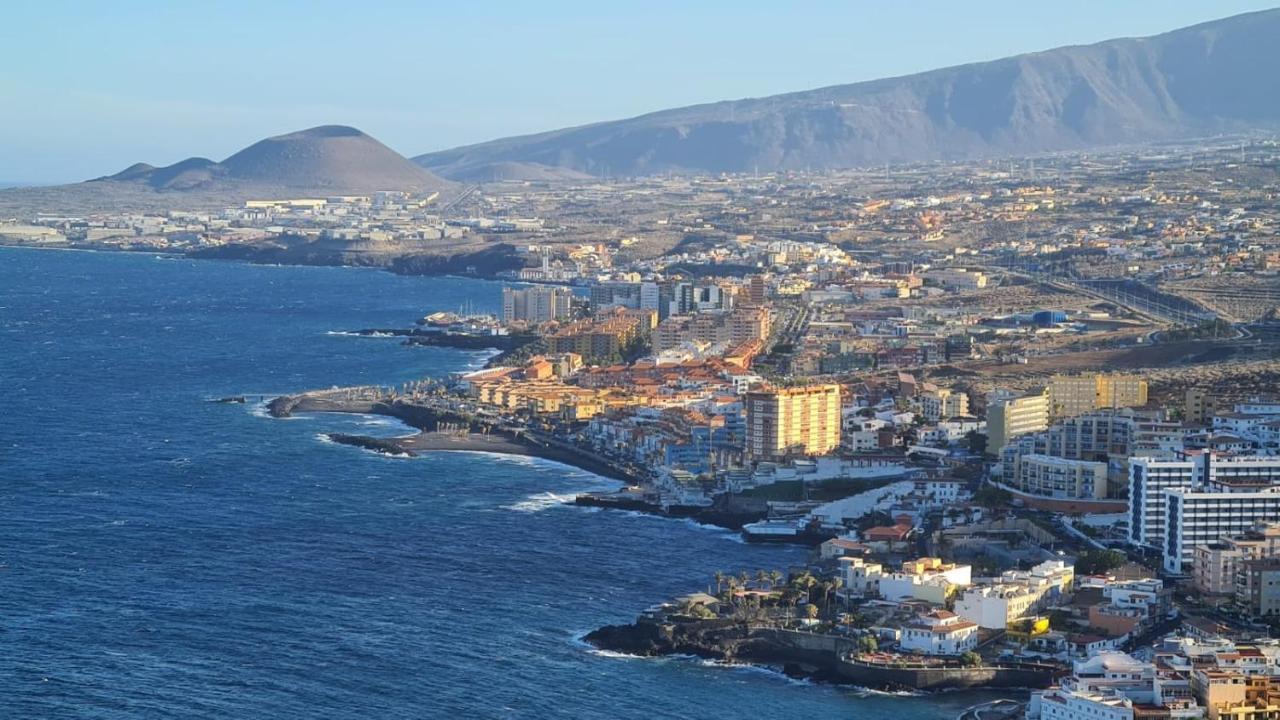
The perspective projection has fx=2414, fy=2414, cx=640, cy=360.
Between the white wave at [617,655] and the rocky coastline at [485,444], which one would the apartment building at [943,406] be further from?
the white wave at [617,655]

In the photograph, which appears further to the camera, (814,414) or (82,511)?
(814,414)

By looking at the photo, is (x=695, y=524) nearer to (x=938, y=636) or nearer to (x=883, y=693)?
(x=938, y=636)

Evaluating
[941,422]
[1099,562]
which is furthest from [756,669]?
[941,422]

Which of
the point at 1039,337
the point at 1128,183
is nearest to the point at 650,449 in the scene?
the point at 1039,337

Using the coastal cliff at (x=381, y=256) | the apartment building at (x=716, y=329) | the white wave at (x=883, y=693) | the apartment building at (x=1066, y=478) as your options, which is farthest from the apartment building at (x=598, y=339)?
the coastal cliff at (x=381, y=256)

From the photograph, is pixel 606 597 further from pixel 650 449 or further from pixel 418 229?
pixel 418 229

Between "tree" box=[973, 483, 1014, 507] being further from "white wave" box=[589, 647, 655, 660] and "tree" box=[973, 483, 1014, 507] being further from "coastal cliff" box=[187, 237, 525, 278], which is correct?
"coastal cliff" box=[187, 237, 525, 278]

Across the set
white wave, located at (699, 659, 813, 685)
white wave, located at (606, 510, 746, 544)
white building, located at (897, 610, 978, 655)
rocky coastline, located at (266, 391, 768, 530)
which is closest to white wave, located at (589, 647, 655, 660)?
white wave, located at (699, 659, 813, 685)
